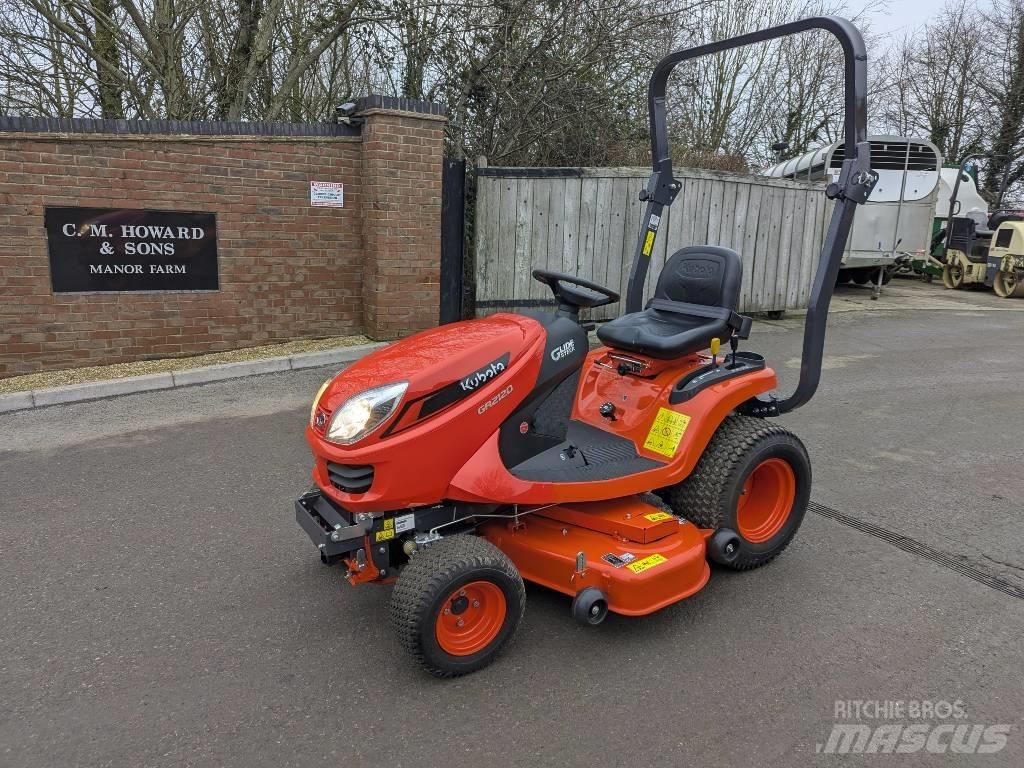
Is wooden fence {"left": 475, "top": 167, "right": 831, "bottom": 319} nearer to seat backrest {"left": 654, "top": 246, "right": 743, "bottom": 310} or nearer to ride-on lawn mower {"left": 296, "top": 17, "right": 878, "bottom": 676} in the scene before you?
ride-on lawn mower {"left": 296, "top": 17, "right": 878, "bottom": 676}

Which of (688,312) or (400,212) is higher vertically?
(400,212)

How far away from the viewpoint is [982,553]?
385 cm

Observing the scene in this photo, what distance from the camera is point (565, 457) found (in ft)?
10.3

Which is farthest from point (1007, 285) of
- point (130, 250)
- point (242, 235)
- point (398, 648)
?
point (398, 648)

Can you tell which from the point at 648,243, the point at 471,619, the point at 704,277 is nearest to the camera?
the point at 471,619

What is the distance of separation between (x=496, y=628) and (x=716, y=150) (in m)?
16.6

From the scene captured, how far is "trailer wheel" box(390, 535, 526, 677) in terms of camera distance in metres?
2.65

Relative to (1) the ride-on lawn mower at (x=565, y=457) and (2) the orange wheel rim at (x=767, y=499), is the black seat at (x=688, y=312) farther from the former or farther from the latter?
(2) the orange wheel rim at (x=767, y=499)

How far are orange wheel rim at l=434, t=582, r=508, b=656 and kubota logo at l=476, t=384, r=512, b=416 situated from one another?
627 millimetres

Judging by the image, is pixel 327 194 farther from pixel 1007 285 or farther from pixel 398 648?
pixel 1007 285

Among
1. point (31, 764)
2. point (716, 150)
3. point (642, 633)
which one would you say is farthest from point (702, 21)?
point (31, 764)

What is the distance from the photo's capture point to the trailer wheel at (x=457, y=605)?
2650mm

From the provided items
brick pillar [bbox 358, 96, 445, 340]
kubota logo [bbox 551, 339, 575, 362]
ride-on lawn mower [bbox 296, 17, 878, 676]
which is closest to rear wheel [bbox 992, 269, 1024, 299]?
brick pillar [bbox 358, 96, 445, 340]

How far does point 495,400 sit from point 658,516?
0.89 m
